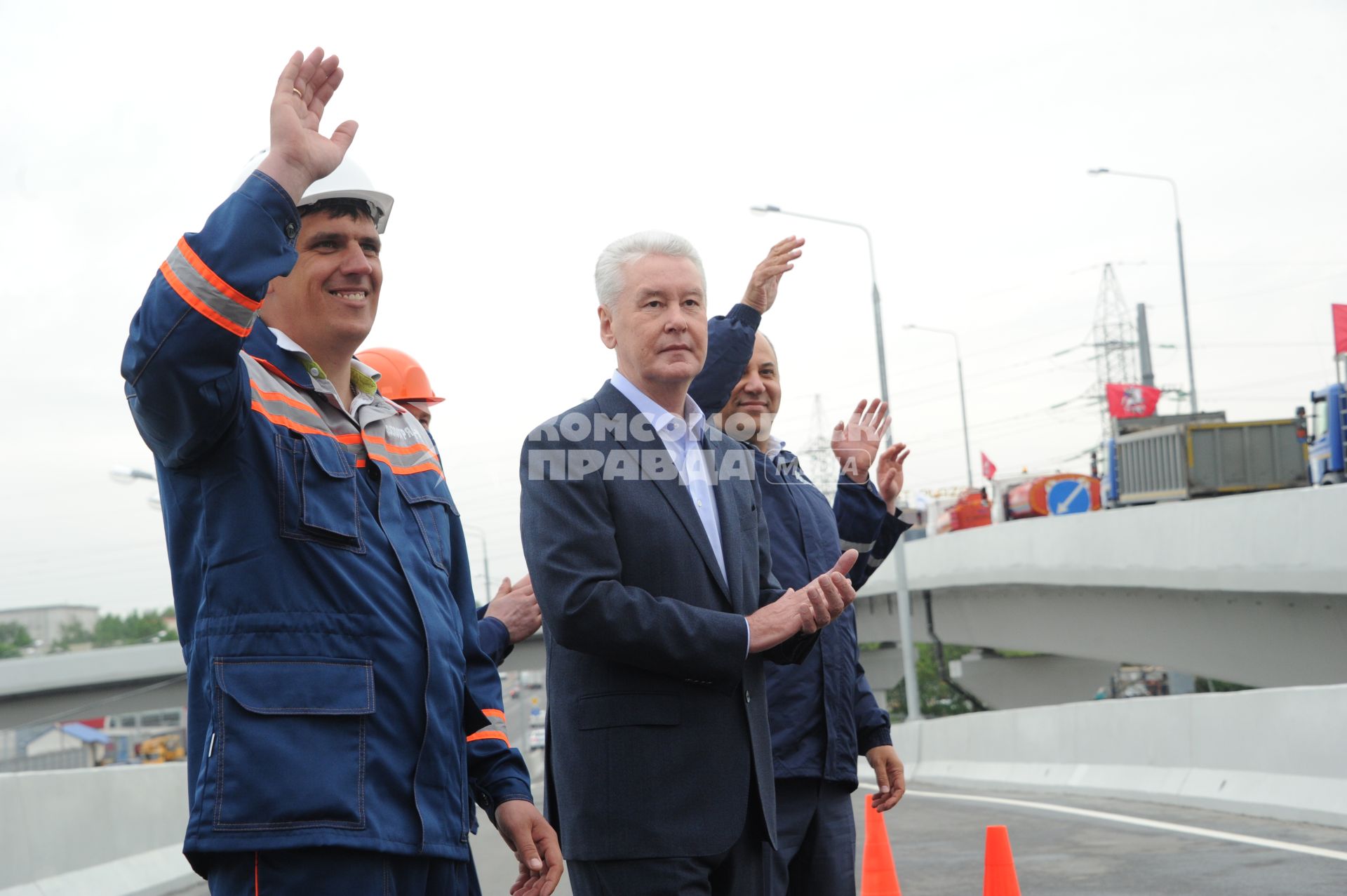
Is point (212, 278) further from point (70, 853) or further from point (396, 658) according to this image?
point (70, 853)

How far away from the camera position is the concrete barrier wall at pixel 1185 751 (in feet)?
35.6

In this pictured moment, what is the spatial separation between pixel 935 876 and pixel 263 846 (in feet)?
23.8

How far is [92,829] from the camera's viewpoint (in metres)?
9.81

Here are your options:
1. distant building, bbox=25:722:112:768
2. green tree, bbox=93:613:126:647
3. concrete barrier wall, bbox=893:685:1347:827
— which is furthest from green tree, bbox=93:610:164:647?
concrete barrier wall, bbox=893:685:1347:827

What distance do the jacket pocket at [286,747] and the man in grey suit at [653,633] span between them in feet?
2.94

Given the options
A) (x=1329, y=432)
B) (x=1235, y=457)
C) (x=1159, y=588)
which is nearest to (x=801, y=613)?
(x=1159, y=588)

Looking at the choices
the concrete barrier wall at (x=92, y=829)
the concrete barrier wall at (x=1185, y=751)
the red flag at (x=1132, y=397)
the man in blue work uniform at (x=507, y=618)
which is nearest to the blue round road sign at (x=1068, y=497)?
the red flag at (x=1132, y=397)

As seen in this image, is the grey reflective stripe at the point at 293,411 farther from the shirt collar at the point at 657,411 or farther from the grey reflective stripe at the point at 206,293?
the shirt collar at the point at 657,411

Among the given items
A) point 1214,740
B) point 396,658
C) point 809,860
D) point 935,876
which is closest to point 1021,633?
point 1214,740

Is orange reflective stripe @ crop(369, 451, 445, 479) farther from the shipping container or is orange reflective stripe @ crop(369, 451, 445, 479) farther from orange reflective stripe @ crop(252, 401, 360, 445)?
the shipping container

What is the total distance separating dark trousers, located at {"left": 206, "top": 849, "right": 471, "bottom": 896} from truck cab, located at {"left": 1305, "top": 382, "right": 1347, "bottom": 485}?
2502cm

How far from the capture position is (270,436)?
259 centimetres

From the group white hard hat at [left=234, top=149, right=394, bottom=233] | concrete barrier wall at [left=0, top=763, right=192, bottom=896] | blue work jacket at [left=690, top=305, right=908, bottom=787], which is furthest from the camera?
concrete barrier wall at [left=0, top=763, right=192, bottom=896]

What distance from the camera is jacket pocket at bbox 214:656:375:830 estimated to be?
2410mm
